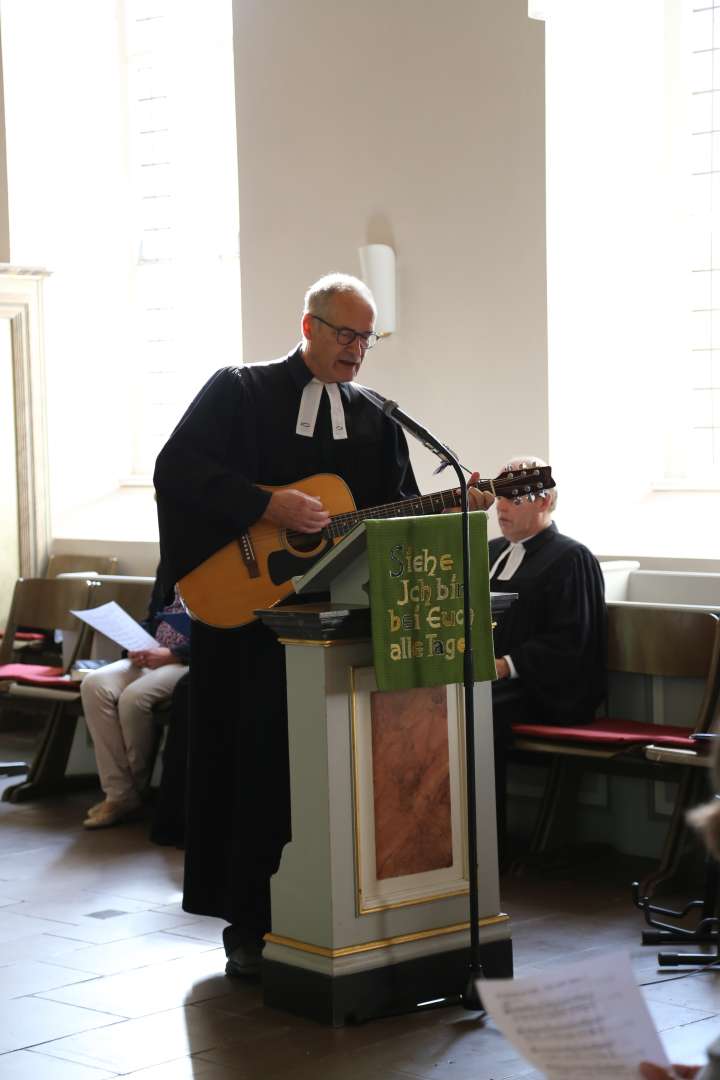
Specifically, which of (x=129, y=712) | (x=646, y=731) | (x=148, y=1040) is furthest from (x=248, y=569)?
(x=129, y=712)

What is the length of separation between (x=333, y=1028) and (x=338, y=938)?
0.23 meters

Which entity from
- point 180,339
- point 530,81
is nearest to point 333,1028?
point 530,81

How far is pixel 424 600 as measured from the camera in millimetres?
3883

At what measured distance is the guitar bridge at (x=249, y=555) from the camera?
4.32m

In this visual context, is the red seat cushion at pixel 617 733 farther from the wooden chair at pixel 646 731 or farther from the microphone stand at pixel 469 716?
the microphone stand at pixel 469 716

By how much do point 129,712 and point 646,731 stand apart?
7.76 ft

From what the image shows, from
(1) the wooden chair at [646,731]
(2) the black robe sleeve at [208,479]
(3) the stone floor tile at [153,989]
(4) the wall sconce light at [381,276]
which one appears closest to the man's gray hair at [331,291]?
(2) the black robe sleeve at [208,479]

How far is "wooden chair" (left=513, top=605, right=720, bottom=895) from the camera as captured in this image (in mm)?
5209

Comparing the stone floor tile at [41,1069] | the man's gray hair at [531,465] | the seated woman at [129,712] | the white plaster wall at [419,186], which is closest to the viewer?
the stone floor tile at [41,1069]

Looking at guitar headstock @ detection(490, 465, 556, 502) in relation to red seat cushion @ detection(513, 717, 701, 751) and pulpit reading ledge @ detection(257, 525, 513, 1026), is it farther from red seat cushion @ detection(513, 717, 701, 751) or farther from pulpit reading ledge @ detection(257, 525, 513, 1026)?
red seat cushion @ detection(513, 717, 701, 751)

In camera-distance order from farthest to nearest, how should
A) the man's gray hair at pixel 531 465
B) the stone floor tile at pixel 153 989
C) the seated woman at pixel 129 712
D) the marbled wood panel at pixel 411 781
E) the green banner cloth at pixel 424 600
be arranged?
the seated woman at pixel 129 712, the man's gray hair at pixel 531 465, the stone floor tile at pixel 153 989, the marbled wood panel at pixel 411 781, the green banner cloth at pixel 424 600

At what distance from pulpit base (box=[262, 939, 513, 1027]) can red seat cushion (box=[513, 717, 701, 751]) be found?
4.29ft

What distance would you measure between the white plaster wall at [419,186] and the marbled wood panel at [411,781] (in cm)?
305

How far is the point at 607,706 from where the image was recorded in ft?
19.3
